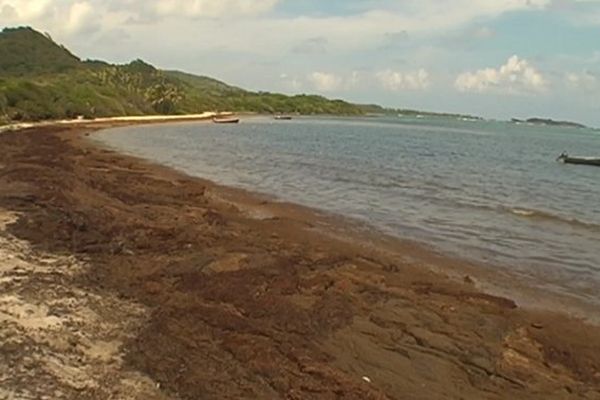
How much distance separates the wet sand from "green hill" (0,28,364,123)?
60.4 metres

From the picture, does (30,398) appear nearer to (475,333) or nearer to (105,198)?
(475,333)

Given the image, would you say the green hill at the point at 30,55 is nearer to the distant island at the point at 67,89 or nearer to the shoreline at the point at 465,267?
the distant island at the point at 67,89

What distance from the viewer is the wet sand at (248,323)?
303 inches

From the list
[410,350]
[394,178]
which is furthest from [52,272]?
[394,178]

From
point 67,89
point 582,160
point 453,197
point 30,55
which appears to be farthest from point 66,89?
point 453,197

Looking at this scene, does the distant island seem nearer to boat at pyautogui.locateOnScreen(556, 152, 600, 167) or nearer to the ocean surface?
the ocean surface

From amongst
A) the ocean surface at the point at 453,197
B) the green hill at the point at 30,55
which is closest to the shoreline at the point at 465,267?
the ocean surface at the point at 453,197

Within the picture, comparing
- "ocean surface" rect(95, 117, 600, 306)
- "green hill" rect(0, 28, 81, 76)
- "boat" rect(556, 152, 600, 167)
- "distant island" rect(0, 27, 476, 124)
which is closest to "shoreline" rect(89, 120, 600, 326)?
"ocean surface" rect(95, 117, 600, 306)

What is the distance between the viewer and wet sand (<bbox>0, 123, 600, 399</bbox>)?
7691 millimetres

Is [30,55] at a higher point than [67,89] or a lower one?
higher

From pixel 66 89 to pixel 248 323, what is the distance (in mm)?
100673

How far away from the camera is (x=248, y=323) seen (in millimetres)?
9734

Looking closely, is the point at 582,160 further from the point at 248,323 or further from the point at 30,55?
the point at 30,55

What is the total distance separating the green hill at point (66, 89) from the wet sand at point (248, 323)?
60413 millimetres
